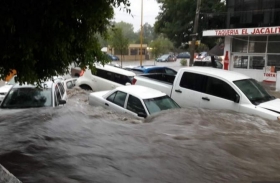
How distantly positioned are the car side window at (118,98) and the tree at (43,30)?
15.0 ft

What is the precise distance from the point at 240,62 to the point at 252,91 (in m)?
14.2

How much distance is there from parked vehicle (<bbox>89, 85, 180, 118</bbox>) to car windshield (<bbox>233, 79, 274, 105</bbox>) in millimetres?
1720

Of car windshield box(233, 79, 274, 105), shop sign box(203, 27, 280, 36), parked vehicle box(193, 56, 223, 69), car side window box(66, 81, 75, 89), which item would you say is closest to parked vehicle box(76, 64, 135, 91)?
car side window box(66, 81, 75, 89)

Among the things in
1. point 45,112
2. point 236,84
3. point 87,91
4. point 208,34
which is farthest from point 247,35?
point 45,112

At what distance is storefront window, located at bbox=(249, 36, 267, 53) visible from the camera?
20375 millimetres

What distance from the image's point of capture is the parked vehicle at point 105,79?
14328 millimetres

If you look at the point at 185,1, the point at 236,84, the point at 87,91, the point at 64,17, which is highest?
the point at 185,1

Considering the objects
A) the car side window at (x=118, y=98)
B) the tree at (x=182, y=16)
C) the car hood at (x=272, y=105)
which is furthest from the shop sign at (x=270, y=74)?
the car side window at (x=118, y=98)

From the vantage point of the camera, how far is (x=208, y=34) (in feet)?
73.7

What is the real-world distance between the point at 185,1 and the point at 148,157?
83.1ft

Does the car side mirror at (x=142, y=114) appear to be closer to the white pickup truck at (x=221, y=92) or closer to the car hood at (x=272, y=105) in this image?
the white pickup truck at (x=221, y=92)

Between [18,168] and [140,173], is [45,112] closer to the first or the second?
[18,168]

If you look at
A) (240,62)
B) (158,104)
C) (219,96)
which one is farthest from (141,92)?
(240,62)

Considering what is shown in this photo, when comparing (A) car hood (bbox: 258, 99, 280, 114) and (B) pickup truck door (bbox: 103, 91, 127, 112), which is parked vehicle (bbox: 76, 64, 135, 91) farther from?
(A) car hood (bbox: 258, 99, 280, 114)
